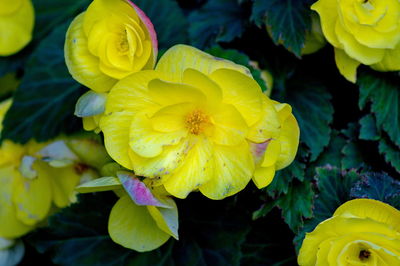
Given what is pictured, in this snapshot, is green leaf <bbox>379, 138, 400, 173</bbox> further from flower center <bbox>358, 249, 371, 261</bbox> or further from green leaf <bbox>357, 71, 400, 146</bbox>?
flower center <bbox>358, 249, 371, 261</bbox>

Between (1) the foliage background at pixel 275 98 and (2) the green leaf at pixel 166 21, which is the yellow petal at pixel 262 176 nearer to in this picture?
(1) the foliage background at pixel 275 98

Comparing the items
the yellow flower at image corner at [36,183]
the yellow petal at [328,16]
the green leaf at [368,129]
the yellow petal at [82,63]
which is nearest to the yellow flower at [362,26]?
the yellow petal at [328,16]

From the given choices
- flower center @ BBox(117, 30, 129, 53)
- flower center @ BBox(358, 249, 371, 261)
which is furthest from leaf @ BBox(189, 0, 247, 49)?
flower center @ BBox(358, 249, 371, 261)

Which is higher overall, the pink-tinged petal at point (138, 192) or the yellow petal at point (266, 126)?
the yellow petal at point (266, 126)

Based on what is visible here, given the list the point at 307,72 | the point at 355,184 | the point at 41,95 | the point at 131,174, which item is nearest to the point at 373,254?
the point at 355,184

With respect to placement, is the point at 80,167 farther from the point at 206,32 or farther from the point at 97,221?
the point at 206,32
